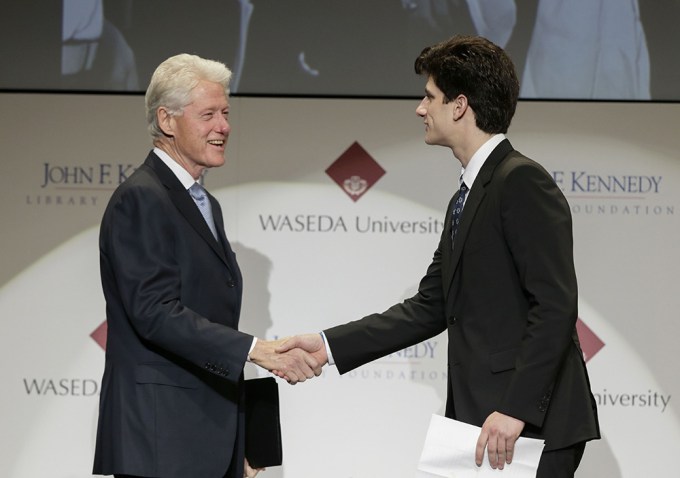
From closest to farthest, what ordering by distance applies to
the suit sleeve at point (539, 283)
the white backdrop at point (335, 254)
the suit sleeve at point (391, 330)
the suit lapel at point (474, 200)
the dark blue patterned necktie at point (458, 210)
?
the suit sleeve at point (539, 283)
the suit lapel at point (474, 200)
the dark blue patterned necktie at point (458, 210)
the suit sleeve at point (391, 330)
the white backdrop at point (335, 254)

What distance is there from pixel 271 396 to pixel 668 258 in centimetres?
214

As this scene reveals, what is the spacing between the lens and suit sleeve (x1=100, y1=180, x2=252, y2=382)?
8.33 ft

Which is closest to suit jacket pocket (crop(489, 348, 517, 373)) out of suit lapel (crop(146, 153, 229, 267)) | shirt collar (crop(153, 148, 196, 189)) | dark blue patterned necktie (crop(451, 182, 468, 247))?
dark blue patterned necktie (crop(451, 182, 468, 247))

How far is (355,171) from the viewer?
4.25 m

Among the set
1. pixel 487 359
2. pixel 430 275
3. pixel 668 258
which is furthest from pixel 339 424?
pixel 487 359

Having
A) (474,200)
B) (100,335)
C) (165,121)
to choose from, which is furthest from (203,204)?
(100,335)

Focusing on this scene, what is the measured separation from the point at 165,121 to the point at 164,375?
29.6 inches

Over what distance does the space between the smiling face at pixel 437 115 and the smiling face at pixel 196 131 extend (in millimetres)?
629

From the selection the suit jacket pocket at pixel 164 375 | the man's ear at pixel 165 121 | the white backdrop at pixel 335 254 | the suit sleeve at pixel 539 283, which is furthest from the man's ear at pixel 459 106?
the white backdrop at pixel 335 254

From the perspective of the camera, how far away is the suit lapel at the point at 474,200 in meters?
2.47

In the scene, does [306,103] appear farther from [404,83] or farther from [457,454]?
[457,454]

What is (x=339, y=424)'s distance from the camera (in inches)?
164

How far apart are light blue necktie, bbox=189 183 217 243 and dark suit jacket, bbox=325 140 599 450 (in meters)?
→ 0.71

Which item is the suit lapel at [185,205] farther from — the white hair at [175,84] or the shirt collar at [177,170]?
the white hair at [175,84]
